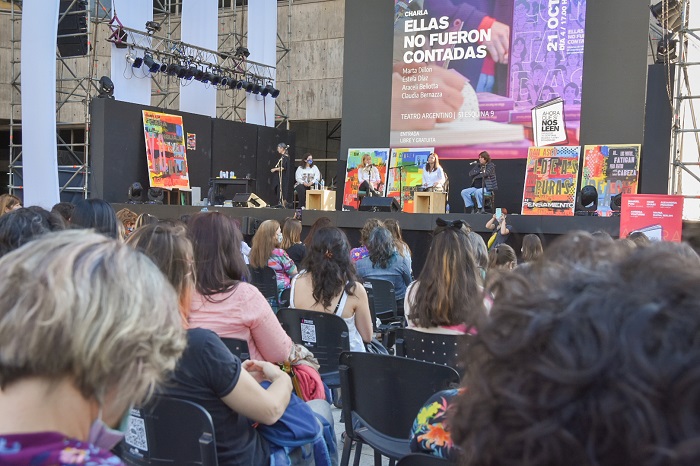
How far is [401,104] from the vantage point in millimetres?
12586

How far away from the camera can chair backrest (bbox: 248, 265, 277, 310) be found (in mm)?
5059

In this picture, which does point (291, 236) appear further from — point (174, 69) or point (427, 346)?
point (174, 69)

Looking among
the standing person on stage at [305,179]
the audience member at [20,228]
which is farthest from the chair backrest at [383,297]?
the standing person on stage at [305,179]

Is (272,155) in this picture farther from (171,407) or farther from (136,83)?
(171,407)

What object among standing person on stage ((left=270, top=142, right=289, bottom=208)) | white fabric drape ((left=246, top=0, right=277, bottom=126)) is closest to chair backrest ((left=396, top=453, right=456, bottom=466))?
standing person on stage ((left=270, top=142, right=289, bottom=208))

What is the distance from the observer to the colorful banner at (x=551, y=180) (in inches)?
427

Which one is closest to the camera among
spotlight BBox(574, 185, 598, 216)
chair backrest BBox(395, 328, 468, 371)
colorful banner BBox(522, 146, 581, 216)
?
chair backrest BBox(395, 328, 468, 371)

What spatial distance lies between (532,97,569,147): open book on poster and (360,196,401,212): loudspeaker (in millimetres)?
2708

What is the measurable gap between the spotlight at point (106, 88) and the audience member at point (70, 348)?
1210cm

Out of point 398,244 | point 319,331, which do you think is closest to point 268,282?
point 398,244

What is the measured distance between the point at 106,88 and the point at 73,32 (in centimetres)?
270

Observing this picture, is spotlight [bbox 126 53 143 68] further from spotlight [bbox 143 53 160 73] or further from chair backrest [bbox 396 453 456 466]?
chair backrest [bbox 396 453 456 466]

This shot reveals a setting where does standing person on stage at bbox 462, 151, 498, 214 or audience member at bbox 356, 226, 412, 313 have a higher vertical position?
standing person on stage at bbox 462, 151, 498, 214

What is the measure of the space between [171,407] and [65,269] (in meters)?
1.01
